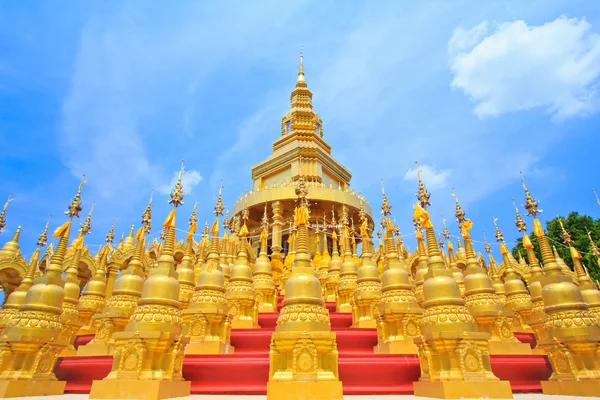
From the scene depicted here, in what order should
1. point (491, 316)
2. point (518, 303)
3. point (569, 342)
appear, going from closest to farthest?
point (569, 342)
point (491, 316)
point (518, 303)

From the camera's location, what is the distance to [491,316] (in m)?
9.38

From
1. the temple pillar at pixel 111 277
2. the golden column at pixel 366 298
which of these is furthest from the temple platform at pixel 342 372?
the temple pillar at pixel 111 277

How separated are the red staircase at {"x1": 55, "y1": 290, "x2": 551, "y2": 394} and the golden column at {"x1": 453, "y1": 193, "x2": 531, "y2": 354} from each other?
812 millimetres

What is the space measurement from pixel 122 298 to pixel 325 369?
6.10 meters

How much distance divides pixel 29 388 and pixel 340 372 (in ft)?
19.9

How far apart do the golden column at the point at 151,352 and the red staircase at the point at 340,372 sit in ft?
2.22

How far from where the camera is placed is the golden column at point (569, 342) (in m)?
6.90

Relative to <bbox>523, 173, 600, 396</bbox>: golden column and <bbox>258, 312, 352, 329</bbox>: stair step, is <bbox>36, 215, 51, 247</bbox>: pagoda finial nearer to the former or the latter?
<bbox>258, 312, 352, 329</bbox>: stair step

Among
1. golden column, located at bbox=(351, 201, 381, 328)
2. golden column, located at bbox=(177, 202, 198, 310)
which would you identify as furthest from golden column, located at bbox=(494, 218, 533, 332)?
golden column, located at bbox=(177, 202, 198, 310)

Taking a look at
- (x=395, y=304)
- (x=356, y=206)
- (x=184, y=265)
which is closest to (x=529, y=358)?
(x=395, y=304)

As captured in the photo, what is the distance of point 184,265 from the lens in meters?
11.6

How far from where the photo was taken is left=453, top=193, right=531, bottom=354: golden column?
9.18m

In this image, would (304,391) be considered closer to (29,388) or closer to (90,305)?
(29,388)

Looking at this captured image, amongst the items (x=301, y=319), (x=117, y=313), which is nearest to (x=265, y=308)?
(x=117, y=313)
